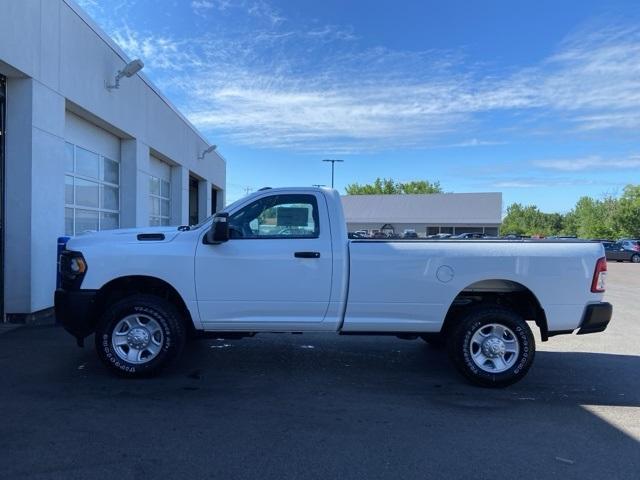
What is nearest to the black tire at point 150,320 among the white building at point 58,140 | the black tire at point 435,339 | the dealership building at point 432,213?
the black tire at point 435,339

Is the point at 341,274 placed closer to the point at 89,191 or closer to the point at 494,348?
the point at 494,348

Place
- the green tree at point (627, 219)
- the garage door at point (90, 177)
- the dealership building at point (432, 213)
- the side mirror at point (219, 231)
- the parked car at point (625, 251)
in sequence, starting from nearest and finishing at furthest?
1. the side mirror at point (219, 231)
2. the garage door at point (90, 177)
3. the parked car at point (625, 251)
4. the dealership building at point (432, 213)
5. the green tree at point (627, 219)

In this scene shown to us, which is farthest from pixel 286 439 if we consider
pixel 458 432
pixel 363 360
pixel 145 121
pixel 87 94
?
pixel 145 121

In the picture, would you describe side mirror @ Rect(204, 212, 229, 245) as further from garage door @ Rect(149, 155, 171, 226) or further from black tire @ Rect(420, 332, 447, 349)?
garage door @ Rect(149, 155, 171, 226)

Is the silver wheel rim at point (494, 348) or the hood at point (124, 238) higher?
the hood at point (124, 238)

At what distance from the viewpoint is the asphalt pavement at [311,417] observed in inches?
144

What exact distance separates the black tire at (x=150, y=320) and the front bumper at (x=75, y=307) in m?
0.19

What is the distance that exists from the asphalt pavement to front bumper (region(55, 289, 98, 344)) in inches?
23.6

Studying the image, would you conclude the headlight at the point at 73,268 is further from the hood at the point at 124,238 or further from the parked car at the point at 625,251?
the parked car at the point at 625,251

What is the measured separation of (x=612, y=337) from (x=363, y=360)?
4440mm

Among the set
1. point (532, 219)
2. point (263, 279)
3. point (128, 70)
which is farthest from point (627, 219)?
point (263, 279)

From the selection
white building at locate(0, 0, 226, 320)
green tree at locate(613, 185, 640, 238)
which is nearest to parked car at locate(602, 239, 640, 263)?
green tree at locate(613, 185, 640, 238)

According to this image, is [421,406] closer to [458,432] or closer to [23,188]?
[458,432]

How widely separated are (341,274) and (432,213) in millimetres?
50438
